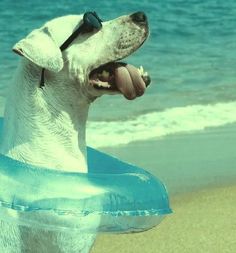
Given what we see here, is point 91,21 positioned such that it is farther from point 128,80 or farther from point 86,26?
point 128,80

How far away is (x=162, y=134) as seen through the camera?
28.1 ft

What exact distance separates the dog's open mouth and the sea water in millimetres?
4189

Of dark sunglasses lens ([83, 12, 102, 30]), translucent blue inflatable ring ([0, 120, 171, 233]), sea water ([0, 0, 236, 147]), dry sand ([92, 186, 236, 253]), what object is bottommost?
sea water ([0, 0, 236, 147])

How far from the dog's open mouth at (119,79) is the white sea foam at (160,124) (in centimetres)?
418

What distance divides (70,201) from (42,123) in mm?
377

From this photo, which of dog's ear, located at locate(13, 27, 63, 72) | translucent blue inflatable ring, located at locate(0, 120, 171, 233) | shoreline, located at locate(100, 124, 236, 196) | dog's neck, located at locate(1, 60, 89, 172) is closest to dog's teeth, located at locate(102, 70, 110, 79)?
dog's neck, located at locate(1, 60, 89, 172)

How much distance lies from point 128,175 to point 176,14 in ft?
53.6

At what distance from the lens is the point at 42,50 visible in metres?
3.67

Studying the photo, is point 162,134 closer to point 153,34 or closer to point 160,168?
point 160,168

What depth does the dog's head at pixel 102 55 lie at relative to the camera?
385cm

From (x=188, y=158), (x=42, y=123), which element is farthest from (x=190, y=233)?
(x=42, y=123)

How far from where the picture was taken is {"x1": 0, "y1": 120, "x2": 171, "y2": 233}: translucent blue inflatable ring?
359cm

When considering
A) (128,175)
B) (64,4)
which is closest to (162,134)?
(128,175)

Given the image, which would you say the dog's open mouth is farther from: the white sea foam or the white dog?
the white sea foam
